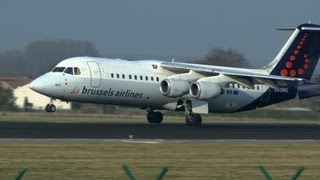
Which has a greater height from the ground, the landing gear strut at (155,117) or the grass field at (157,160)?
the grass field at (157,160)

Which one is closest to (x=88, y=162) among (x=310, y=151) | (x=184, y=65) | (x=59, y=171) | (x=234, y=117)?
(x=59, y=171)

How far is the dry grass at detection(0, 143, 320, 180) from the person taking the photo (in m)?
24.1

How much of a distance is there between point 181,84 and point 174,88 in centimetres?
58

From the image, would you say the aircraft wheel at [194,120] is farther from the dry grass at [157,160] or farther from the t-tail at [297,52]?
the dry grass at [157,160]

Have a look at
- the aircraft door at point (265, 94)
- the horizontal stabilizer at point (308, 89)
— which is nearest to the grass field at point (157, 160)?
the aircraft door at point (265, 94)

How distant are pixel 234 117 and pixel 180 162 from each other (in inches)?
1606

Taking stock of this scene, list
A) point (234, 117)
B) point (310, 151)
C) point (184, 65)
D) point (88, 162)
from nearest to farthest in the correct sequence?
point (88, 162), point (310, 151), point (184, 65), point (234, 117)

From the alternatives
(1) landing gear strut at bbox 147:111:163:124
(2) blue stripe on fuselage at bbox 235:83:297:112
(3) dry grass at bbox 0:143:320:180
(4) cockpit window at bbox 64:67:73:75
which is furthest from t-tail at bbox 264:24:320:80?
(3) dry grass at bbox 0:143:320:180

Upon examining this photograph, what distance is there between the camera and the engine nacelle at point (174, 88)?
161ft

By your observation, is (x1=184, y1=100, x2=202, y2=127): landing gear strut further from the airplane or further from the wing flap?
the wing flap

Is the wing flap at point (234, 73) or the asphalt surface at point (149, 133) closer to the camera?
the asphalt surface at point (149, 133)

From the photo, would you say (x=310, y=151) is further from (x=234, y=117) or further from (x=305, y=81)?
(x=234, y=117)

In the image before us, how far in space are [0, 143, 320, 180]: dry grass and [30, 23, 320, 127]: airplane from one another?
15559mm

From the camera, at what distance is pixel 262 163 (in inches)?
1089
